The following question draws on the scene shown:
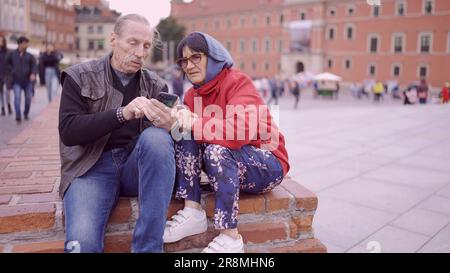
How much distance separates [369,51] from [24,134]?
1721 inches

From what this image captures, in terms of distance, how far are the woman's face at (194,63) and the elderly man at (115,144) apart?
0.26 m

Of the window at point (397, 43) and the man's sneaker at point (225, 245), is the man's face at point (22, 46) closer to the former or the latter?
the man's sneaker at point (225, 245)

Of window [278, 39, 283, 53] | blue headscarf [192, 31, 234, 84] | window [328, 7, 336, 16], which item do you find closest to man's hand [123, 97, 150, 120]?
blue headscarf [192, 31, 234, 84]

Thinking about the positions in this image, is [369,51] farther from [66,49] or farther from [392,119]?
[66,49]

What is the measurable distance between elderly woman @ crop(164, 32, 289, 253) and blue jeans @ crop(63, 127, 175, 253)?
185mm

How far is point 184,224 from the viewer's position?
6.68 ft

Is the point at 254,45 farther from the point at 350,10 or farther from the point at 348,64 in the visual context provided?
the point at 350,10

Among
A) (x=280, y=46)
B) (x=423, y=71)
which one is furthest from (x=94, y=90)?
(x=280, y=46)

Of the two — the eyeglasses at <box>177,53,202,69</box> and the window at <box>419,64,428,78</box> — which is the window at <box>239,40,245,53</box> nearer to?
the window at <box>419,64,428,78</box>

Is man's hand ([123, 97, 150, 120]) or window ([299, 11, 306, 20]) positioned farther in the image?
window ([299, 11, 306, 20])

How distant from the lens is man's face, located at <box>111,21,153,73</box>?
7.05ft

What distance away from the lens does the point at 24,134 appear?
15.5 feet

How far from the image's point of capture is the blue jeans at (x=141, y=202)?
1797 millimetres

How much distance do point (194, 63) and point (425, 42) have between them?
42.2 meters
